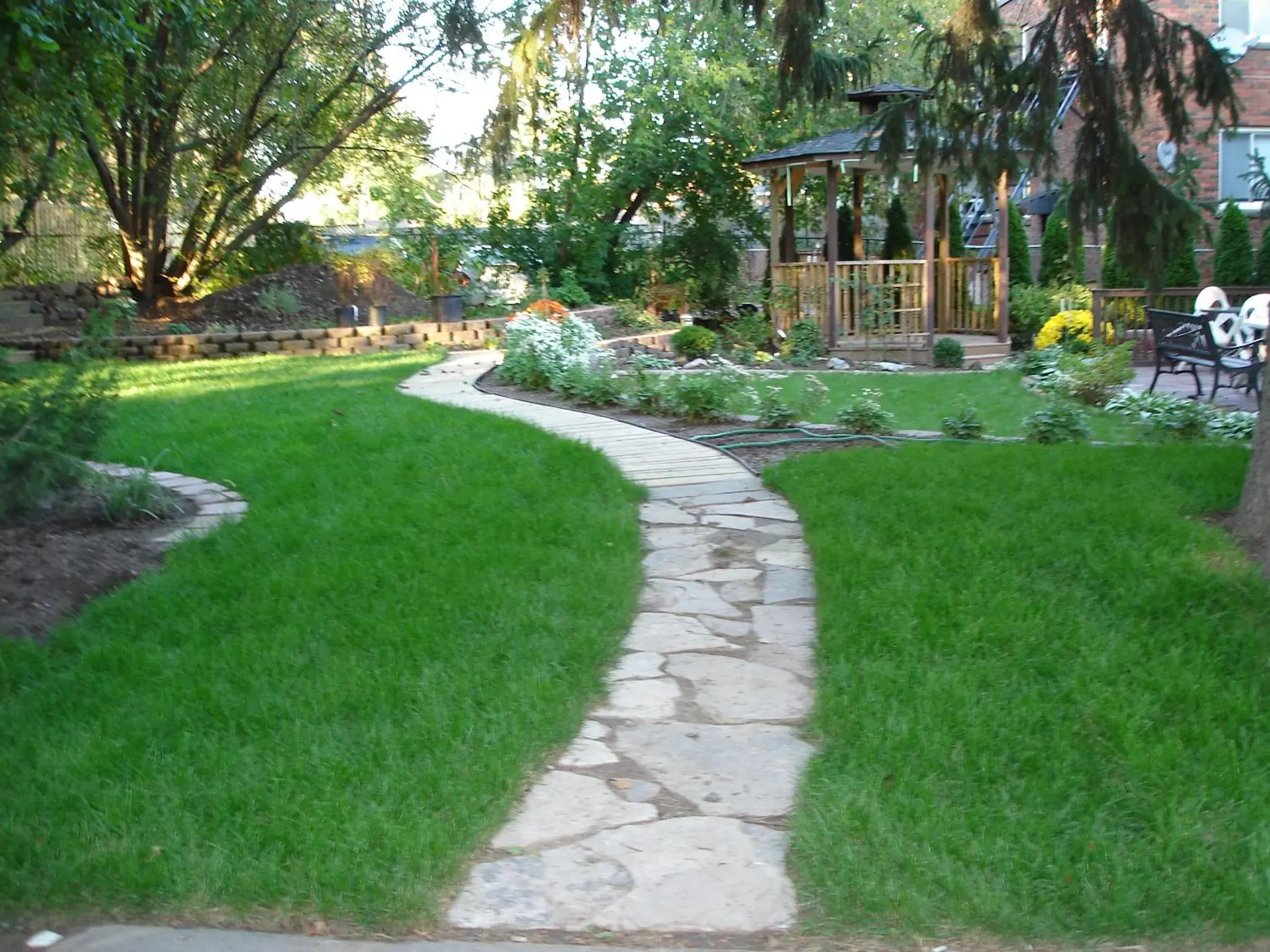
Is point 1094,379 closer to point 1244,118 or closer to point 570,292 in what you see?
point 570,292

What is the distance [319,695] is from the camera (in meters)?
3.95

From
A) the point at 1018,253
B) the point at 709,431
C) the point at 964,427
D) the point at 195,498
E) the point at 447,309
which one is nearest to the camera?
the point at 195,498

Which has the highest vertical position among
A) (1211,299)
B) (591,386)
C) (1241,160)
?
(1241,160)

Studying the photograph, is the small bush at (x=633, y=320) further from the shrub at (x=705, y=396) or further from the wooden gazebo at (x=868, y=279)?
the shrub at (x=705, y=396)

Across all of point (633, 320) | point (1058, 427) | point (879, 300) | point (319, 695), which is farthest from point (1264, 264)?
point (319, 695)

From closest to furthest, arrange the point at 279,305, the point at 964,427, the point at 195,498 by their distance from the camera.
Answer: the point at 195,498
the point at 964,427
the point at 279,305

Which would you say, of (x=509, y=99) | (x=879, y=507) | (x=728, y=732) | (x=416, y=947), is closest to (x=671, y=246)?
(x=509, y=99)

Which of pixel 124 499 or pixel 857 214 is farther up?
pixel 857 214

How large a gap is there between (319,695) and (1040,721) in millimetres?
2291

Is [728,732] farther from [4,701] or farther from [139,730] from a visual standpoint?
[4,701]

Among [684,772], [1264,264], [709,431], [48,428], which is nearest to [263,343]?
[709,431]

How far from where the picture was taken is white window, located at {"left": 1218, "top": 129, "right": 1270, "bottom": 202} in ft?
59.9

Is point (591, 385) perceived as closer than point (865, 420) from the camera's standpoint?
No

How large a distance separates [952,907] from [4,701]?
3076 mm
